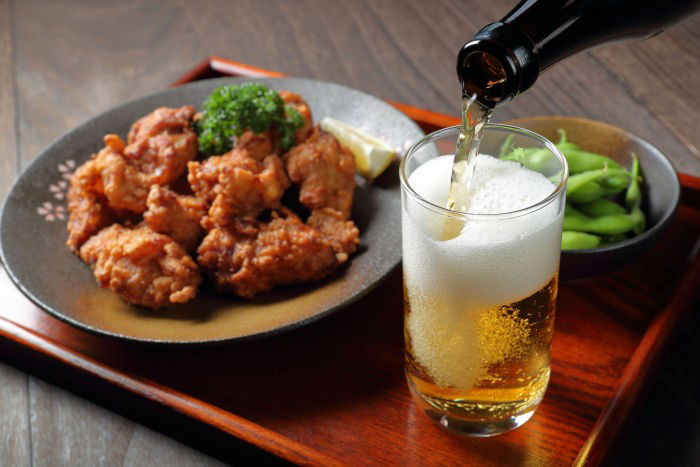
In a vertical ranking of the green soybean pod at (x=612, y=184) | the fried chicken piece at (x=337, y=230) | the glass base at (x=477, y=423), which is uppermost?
the fried chicken piece at (x=337, y=230)

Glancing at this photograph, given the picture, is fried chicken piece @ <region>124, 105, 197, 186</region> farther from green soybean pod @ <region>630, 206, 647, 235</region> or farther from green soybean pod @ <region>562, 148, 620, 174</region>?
green soybean pod @ <region>630, 206, 647, 235</region>

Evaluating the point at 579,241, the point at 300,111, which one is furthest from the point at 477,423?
the point at 300,111

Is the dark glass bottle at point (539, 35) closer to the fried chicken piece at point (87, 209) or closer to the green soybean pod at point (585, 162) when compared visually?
the green soybean pod at point (585, 162)

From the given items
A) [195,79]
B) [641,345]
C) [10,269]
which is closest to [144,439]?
[10,269]

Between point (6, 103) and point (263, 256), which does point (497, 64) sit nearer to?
point (263, 256)

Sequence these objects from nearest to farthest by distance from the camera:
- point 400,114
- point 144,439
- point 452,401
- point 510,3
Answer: point 452,401, point 144,439, point 400,114, point 510,3

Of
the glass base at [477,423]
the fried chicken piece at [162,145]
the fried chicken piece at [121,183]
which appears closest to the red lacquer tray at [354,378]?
the glass base at [477,423]

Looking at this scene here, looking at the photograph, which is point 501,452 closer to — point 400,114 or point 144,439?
point 144,439
